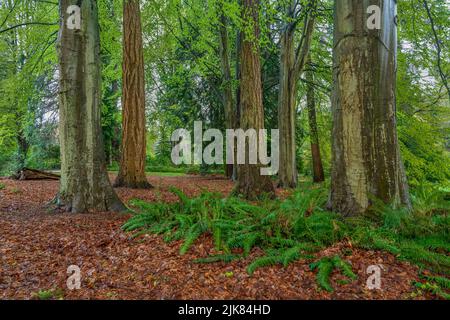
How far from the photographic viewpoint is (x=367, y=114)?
12.4 ft

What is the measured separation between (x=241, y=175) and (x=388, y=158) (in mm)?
3651

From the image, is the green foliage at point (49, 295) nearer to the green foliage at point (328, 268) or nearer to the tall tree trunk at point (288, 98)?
the green foliage at point (328, 268)

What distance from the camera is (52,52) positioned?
28.9 feet

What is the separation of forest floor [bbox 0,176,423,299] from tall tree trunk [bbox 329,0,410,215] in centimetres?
100

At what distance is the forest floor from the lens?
102 inches

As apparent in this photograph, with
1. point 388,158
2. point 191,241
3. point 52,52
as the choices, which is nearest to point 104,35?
point 52,52

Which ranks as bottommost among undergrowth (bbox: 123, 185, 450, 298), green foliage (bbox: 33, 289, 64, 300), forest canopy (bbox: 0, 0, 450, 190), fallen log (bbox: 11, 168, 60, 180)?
green foliage (bbox: 33, 289, 64, 300)

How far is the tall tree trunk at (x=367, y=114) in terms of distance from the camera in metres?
3.75

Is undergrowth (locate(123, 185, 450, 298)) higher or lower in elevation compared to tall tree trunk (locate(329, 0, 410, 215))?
lower

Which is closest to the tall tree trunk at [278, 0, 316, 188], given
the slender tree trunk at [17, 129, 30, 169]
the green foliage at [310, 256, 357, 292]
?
the green foliage at [310, 256, 357, 292]

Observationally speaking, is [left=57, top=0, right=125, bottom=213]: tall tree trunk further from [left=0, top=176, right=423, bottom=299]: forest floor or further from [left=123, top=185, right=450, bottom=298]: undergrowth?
[left=123, top=185, right=450, bottom=298]: undergrowth

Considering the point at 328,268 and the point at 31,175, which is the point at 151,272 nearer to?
the point at 328,268

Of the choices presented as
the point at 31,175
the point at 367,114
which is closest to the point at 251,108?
the point at 367,114

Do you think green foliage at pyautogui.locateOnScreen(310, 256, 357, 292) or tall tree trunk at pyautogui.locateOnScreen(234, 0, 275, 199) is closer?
green foliage at pyautogui.locateOnScreen(310, 256, 357, 292)
